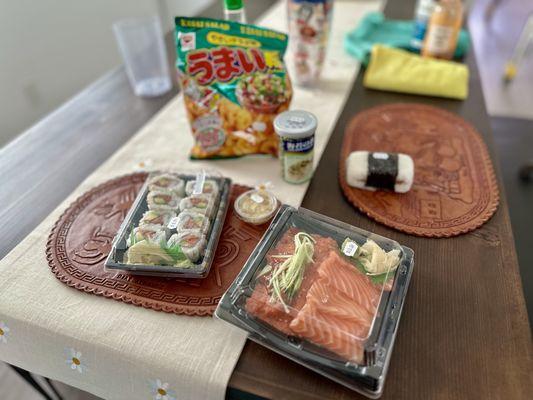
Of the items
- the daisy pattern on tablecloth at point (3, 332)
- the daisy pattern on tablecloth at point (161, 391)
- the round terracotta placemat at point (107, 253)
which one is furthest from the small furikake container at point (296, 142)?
the daisy pattern on tablecloth at point (3, 332)

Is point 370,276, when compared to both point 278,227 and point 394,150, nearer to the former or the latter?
point 278,227

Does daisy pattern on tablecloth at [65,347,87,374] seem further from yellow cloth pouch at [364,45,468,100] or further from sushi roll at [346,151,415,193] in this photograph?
yellow cloth pouch at [364,45,468,100]

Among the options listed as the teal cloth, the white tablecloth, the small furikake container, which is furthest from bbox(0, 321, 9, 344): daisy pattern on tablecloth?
the teal cloth

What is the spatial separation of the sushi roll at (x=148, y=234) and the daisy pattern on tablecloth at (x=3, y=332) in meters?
0.23

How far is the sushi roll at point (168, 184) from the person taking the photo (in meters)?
0.74

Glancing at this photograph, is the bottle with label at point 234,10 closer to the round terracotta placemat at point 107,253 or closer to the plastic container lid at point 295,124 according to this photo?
the plastic container lid at point 295,124

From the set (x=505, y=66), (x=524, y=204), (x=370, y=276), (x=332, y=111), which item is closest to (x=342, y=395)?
(x=370, y=276)

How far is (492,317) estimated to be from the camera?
59cm

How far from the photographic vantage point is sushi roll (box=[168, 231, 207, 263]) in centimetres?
63

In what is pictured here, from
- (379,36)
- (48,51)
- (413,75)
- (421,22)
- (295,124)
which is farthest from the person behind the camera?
(48,51)

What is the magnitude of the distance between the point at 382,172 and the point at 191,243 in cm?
40

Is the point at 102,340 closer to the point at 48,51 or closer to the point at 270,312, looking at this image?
the point at 270,312

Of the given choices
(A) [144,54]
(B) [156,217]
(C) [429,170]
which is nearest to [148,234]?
(B) [156,217]

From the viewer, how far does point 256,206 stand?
2.45 feet
